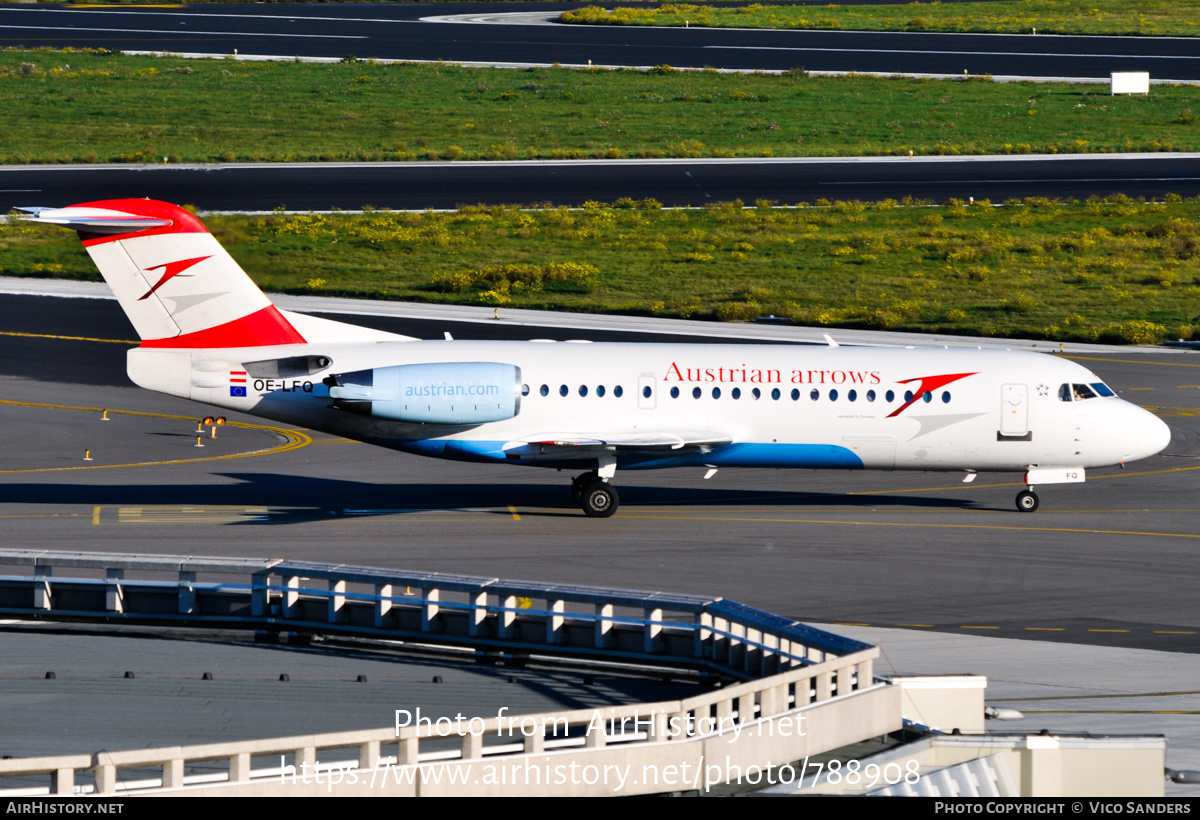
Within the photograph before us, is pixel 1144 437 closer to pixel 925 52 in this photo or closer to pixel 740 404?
pixel 740 404

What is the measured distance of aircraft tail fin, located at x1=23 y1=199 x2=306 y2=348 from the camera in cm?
3550

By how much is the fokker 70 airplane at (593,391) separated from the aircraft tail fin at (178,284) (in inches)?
1.6

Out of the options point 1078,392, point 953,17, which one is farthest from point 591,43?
point 1078,392

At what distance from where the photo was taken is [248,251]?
41.4m

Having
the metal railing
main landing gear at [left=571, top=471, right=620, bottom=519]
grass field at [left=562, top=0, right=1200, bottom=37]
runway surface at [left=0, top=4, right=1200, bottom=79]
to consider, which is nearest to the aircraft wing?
main landing gear at [left=571, top=471, right=620, bottom=519]

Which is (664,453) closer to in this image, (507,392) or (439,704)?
(507,392)

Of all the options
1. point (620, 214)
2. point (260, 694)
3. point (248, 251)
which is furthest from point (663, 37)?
point (260, 694)

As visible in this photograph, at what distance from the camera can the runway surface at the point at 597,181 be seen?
79938mm

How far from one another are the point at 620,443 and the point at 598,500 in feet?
5.53

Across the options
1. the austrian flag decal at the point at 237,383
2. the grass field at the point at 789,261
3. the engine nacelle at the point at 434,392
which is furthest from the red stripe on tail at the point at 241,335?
the grass field at the point at 789,261

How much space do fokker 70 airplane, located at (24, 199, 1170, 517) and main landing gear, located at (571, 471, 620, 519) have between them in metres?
0.04

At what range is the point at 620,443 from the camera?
119 feet

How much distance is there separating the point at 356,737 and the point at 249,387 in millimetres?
22656

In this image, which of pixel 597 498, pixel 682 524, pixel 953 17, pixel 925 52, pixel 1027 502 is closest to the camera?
pixel 682 524
